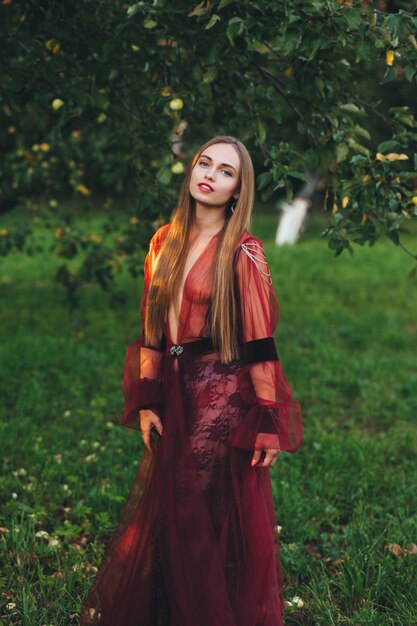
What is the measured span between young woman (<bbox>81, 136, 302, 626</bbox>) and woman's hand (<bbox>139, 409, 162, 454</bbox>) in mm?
39

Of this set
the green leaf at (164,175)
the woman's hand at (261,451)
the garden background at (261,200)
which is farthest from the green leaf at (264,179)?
the woman's hand at (261,451)

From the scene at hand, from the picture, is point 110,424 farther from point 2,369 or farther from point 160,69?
point 160,69

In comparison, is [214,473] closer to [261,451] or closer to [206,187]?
[261,451]

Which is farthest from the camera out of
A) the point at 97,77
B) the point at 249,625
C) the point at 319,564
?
the point at 97,77

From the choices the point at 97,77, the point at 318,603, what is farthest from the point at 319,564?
the point at 97,77

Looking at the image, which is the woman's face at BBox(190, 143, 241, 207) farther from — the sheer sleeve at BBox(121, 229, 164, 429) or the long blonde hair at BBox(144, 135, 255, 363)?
the sheer sleeve at BBox(121, 229, 164, 429)

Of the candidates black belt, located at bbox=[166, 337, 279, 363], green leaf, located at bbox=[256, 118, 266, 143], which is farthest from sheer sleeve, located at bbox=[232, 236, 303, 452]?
green leaf, located at bbox=[256, 118, 266, 143]

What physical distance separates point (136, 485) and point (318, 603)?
95 cm

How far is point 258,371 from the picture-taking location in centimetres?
261

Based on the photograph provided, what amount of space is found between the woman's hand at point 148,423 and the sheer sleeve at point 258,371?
0.36 metres

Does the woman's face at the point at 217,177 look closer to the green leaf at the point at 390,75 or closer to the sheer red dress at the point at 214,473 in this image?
the sheer red dress at the point at 214,473

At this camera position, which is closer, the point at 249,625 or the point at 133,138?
the point at 249,625

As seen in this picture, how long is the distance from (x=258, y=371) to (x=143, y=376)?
18.9 inches

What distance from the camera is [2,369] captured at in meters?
6.01
